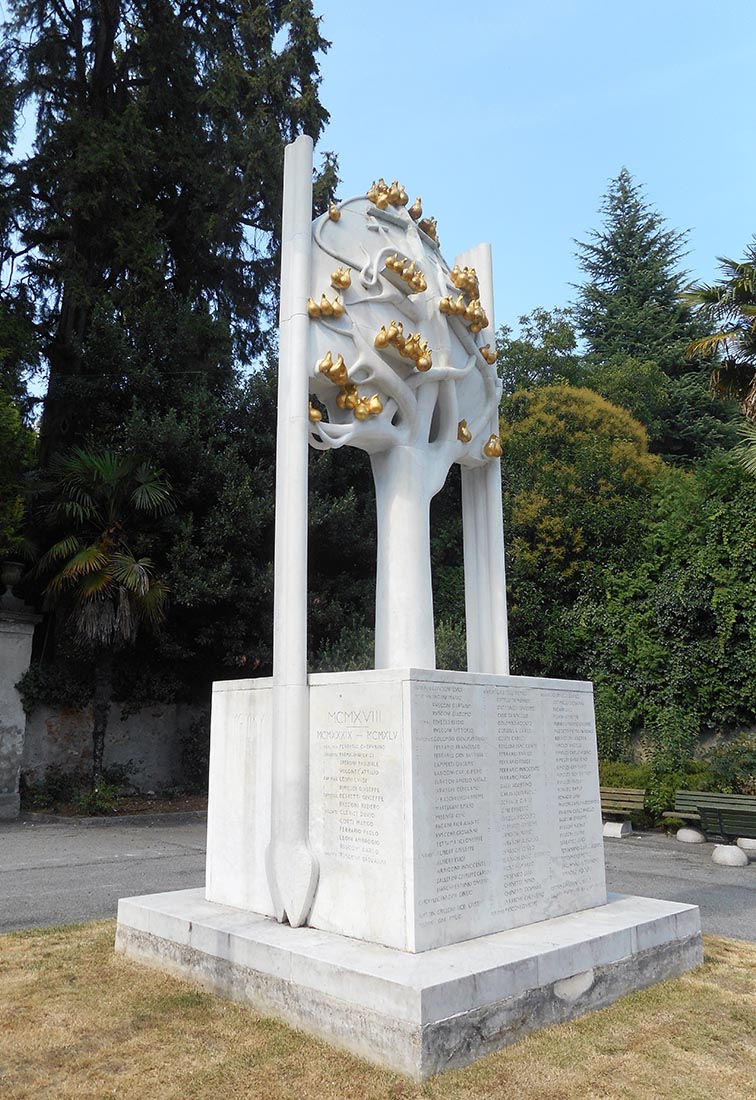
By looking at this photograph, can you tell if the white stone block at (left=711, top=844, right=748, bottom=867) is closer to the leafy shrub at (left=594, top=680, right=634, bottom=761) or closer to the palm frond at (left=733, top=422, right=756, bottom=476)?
the leafy shrub at (left=594, top=680, right=634, bottom=761)

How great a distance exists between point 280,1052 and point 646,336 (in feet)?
92.8

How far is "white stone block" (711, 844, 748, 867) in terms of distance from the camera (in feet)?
32.1

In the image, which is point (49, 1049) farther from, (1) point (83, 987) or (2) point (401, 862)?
(2) point (401, 862)

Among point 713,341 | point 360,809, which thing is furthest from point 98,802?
point 713,341

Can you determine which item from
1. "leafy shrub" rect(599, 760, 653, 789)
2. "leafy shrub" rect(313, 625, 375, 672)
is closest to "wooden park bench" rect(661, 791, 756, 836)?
"leafy shrub" rect(599, 760, 653, 789)

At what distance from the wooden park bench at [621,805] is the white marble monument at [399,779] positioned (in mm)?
7256

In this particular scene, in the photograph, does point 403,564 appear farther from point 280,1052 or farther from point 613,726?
point 613,726

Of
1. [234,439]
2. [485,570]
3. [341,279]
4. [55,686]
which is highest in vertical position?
[234,439]

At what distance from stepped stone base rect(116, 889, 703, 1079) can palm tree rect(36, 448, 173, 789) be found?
8824 millimetres

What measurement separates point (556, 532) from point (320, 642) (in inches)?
224

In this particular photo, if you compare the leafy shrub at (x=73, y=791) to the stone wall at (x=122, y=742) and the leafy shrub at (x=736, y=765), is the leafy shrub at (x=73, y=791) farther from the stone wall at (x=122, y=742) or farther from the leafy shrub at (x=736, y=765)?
the leafy shrub at (x=736, y=765)

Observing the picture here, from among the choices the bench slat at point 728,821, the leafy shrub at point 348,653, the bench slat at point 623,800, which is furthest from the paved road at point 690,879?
the leafy shrub at point 348,653

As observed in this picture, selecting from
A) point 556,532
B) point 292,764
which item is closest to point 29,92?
point 556,532

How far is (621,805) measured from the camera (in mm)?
12555
